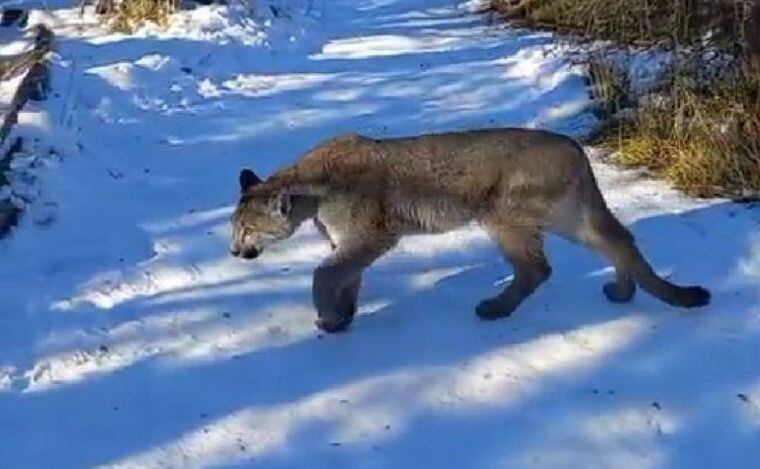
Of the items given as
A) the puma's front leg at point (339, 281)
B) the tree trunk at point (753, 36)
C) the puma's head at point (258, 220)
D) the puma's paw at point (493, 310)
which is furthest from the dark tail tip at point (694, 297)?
the tree trunk at point (753, 36)

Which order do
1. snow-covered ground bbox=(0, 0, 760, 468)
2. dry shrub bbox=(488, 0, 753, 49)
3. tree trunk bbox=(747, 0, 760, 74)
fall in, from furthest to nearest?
dry shrub bbox=(488, 0, 753, 49) → tree trunk bbox=(747, 0, 760, 74) → snow-covered ground bbox=(0, 0, 760, 468)

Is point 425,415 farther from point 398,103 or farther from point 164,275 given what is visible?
point 398,103

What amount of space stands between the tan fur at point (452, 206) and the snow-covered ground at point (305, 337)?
23 centimetres

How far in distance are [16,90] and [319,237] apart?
9.76 ft

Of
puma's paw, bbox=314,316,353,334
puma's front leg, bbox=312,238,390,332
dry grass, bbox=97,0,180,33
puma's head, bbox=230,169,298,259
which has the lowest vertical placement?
dry grass, bbox=97,0,180,33

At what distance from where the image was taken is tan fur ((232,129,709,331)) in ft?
20.0

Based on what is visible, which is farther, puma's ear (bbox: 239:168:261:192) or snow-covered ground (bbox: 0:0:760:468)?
puma's ear (bbox: 239:168:261:192)

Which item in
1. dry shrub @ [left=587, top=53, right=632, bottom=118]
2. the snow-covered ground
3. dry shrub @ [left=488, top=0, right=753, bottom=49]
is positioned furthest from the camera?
dry shrub @ [left=587, top=53, right=632, bottom=118]

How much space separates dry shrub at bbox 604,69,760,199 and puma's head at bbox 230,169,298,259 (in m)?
2.96

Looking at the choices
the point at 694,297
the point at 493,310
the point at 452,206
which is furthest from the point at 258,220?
the point at 694,297

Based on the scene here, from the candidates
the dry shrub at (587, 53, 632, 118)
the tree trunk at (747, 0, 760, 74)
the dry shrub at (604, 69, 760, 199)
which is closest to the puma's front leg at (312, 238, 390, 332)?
the dry shrub at (604, 69, 760, 199)

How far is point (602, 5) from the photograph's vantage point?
35.1ft

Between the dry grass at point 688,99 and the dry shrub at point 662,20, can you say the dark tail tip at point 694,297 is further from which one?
the dry shrub at point 662,20

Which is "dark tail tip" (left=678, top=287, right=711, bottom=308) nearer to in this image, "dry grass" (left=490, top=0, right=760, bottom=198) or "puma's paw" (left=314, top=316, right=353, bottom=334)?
"puma's paw" (left=314, top=316, right=353, bottom=334)
